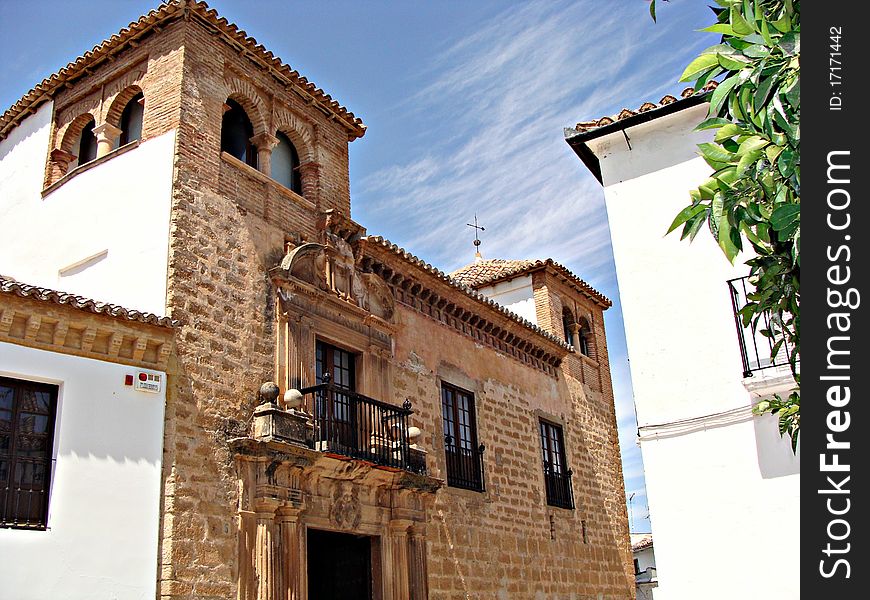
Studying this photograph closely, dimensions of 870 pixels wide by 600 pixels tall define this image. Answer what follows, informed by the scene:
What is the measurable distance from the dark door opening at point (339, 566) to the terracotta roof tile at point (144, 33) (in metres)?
6.23

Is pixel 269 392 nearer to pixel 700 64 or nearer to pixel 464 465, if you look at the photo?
pixel 464 465

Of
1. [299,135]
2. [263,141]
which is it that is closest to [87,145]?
[263,141]

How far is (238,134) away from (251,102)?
471 millimetres

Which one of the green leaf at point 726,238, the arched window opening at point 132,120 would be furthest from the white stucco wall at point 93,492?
the green leaf at point 726,238

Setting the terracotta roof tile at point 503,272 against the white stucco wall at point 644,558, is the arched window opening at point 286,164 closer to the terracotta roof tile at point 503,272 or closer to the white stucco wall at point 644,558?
the terracotta roof tile at point 503,272

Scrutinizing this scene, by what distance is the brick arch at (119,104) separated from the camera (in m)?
11.5

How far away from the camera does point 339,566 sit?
457 inches

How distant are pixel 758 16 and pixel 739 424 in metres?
5.01

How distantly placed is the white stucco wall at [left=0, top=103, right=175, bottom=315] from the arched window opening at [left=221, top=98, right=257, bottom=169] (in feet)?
4.40

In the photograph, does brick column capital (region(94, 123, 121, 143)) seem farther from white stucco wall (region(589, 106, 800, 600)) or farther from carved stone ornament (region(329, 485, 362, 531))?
white stucco wall (region(589, 106, 800, 600))

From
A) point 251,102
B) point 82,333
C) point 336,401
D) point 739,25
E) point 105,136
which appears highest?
point 251,102

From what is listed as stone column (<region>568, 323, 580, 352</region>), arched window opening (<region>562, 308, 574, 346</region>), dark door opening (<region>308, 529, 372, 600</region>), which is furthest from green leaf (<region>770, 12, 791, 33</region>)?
stone column (<region>568, 323, 580, 352</region>)

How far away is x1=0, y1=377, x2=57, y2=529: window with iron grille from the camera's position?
7.84 meters
